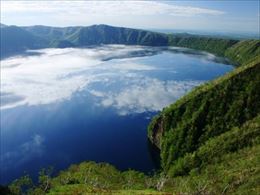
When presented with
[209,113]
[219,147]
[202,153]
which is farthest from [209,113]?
[202,153]

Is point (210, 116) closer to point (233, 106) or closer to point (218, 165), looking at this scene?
point (233, 106)

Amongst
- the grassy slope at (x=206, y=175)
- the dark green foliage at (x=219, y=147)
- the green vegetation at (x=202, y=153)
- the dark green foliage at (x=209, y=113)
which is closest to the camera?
the grassy slope at (x=206, y=175)

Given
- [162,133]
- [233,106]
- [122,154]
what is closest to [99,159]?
[122,154]

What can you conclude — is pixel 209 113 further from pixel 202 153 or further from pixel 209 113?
pixel 202 153

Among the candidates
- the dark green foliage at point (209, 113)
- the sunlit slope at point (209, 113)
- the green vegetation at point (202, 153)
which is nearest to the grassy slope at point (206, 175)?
the green vegetation at point (202, 153)

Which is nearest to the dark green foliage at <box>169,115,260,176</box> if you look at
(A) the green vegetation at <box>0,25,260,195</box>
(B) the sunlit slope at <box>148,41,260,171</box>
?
(A) the green vegetation at <box>0,25,260,195</box>

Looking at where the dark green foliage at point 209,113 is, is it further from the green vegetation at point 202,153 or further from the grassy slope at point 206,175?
the grassy slope at point 206,175

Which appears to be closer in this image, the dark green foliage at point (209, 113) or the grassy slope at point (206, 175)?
the grassy slope at point (206, 175)

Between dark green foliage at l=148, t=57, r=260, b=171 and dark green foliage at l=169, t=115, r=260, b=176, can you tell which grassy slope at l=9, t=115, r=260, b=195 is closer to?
dark green foliage at l=169, t=115, r=260, b=176
